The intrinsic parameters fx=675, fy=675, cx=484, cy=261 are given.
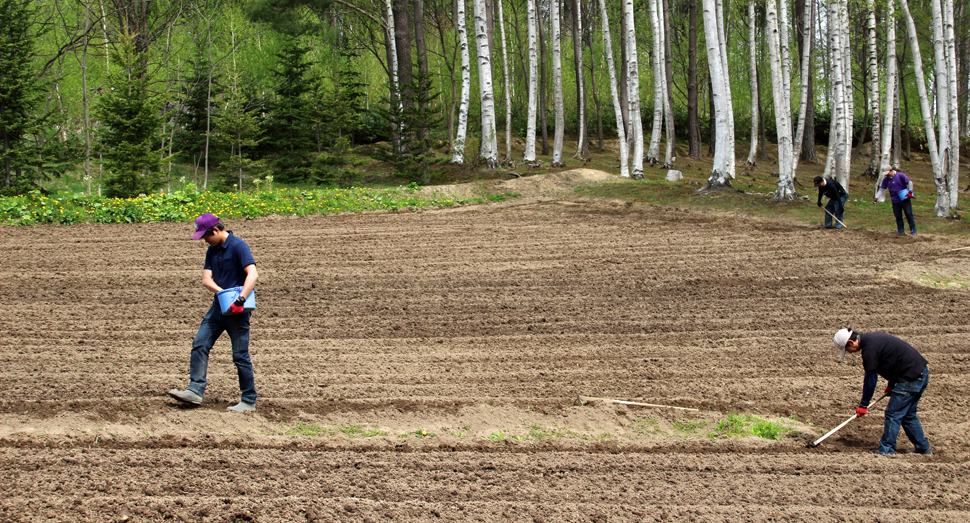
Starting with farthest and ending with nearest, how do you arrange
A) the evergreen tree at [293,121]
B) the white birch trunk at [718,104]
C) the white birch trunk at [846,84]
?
the evergreen tree at [293,121] < the white birch trunk at [846,84] < the white birch trunk at [718,104]

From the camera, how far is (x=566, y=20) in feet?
154

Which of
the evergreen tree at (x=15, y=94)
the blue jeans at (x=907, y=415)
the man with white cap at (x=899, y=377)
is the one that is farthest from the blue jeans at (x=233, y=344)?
the evergreen tree at (x=15, y=94)

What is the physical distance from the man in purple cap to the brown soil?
31 cm

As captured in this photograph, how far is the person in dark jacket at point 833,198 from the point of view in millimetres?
14773

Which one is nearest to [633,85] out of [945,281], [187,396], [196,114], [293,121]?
[945,281]

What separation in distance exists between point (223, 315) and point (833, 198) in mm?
13376

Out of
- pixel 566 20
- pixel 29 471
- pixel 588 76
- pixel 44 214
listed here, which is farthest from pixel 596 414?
pixel 566 20

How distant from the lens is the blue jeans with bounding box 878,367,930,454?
6.36 meters

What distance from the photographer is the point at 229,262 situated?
660cm

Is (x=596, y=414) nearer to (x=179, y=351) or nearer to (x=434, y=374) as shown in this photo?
(x=434, y=374)

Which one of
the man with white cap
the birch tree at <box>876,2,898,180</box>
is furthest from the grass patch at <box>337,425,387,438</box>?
the birch tree at <box>876,2,898,180</box>

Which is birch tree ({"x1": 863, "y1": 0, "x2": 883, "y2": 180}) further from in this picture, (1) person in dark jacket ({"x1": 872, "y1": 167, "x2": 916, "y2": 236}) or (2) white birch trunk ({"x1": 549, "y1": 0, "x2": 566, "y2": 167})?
(2) white birch trunk ({"x1": 549, "y1": 0, "x2": 566, "y2": 167})

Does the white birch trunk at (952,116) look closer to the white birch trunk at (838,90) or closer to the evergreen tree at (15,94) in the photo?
the white birch trunk at (838,90)

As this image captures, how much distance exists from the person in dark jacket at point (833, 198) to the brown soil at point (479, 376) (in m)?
0.48
